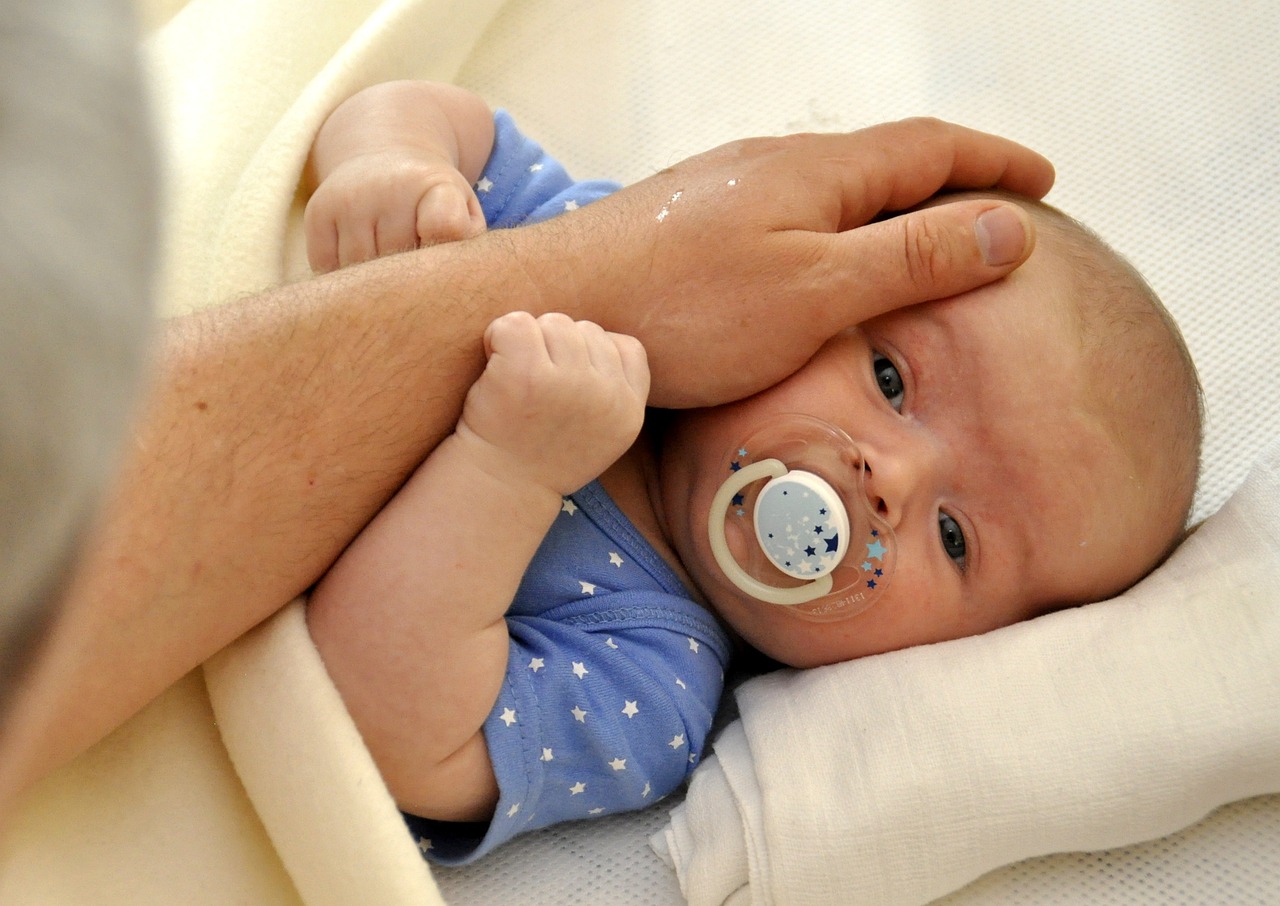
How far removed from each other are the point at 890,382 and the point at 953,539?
0.54ft

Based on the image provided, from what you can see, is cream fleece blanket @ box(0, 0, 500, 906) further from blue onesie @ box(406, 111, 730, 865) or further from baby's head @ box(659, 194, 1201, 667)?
baby's head @ box(659, 194, 1201, 667)

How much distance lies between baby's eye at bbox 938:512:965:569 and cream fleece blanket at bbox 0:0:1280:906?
84mm

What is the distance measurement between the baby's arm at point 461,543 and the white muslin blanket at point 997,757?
270 millimetres

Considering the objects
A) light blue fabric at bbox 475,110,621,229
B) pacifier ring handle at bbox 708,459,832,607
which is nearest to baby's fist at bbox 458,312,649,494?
pacifier ring handle at bbox 708,459,832,607

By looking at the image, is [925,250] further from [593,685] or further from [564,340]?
[593,685]

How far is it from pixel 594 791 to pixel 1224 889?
571mm

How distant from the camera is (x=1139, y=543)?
3.65ft

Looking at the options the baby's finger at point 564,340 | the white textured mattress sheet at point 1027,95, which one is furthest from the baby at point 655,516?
the white textured mattress sheet at point 1027,95

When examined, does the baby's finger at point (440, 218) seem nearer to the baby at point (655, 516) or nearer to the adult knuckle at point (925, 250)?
the baby at point (655, 516)

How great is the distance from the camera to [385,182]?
1092 millimetres

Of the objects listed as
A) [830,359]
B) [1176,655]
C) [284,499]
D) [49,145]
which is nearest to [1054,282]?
[830,359]

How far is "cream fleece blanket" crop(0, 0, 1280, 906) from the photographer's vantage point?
33.7 inches

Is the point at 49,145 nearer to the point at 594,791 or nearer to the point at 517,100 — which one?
the point at 594,791

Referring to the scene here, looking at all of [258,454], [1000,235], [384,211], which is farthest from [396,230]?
[1000,235]
